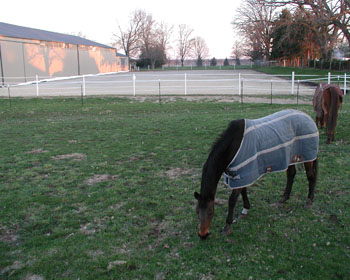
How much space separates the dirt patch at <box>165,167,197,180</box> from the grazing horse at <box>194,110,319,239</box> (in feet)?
5.54

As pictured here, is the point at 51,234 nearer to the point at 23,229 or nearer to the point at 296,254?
the point at 23,229

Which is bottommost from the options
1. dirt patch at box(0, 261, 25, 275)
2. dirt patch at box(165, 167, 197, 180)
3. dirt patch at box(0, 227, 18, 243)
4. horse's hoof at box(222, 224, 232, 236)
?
dirt patch at box(0, 261, 25, 275)

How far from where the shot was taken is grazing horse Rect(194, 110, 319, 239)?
322cm

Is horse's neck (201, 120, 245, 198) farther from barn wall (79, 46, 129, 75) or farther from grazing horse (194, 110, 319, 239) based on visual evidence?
barn wall (79, 46, 129, 75)

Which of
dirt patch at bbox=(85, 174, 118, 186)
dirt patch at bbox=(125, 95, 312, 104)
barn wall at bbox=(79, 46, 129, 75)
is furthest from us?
barn wall at bbox=(79, 46, 129, 75)

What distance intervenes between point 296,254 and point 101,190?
2.85 metres

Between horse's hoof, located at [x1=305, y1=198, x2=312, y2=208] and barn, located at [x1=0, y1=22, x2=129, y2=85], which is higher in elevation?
barn, located at [x1=0, y1=22, x2=129, y2=85]

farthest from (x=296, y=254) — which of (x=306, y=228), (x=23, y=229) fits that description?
(x=23, y=229)

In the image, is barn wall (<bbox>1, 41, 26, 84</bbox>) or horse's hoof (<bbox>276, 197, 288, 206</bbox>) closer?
horse's hoof (<bbox>276, 197, 288, 206</bbox>)

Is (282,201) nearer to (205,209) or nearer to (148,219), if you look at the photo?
(205,209)

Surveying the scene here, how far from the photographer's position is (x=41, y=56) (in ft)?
107

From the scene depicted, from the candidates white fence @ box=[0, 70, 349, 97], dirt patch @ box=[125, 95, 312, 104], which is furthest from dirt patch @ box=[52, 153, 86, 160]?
dirt patch @ box=[125, 95, 312, 104]

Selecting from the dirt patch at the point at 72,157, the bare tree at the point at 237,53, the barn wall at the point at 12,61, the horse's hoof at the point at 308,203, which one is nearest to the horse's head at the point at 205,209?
the horse's hoof at the point at 308,203

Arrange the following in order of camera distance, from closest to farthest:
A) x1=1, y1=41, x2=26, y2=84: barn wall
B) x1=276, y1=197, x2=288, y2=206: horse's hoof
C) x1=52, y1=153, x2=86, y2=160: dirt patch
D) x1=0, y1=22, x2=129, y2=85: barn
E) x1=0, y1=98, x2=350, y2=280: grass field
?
x1=0, y1=98, x2=350, y2=280: grass field → x1=276, y1=197, x2=288, y2=206: horse's hoof → x1=52, y1=153, x2=86, y2=160: dirt patch → x1=1, y1=41, x2=26, y2=84: barn wall → x1=0, y1=22, x2=129, y2=85: barn
